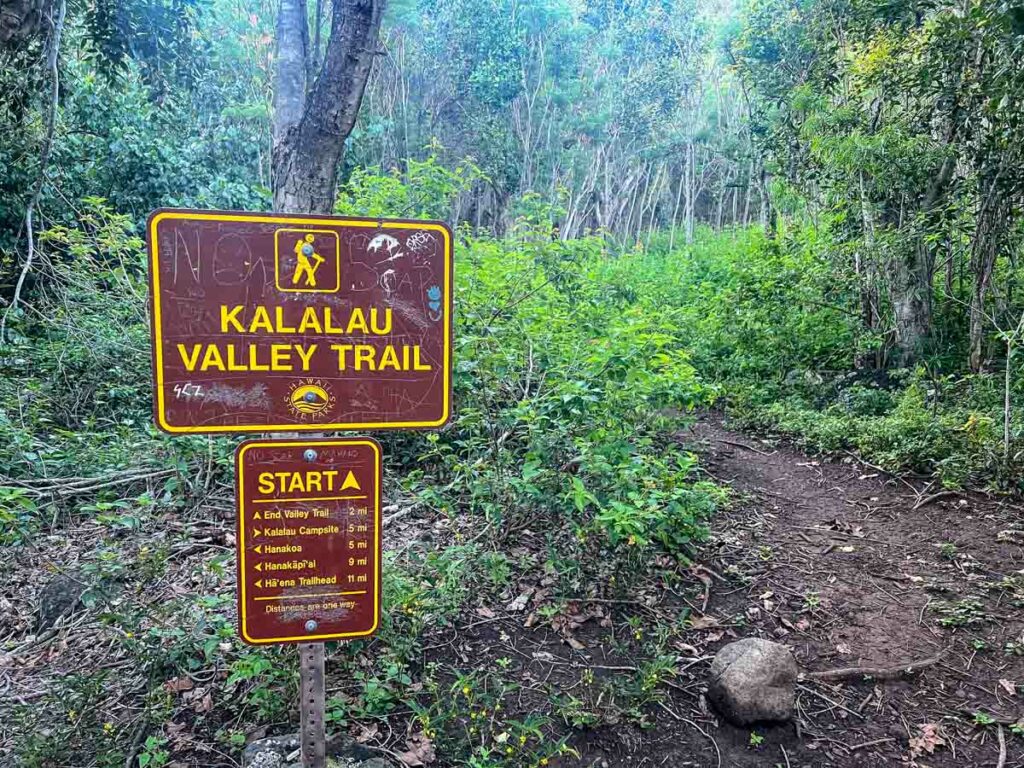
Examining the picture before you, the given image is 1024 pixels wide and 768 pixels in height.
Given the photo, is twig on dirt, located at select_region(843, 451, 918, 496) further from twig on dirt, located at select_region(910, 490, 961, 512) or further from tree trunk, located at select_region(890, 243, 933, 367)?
tree trunk, located at select_region(890, 243, 933, 367)

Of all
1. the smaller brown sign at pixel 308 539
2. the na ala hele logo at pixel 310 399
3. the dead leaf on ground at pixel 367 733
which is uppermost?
the na ala hele logo at pixel 310 399

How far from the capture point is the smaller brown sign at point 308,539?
183cm

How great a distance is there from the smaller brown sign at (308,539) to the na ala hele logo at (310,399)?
0.09 metres

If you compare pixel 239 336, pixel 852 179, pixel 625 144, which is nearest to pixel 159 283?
pixel 239 336

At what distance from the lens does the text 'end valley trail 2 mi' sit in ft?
5.64

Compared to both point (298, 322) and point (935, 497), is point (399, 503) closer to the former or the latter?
point (298, 322)

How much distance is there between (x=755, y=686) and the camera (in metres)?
3.10

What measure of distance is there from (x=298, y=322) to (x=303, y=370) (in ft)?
0.43

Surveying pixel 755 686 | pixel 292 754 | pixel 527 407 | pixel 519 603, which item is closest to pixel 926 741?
pixel 755 686

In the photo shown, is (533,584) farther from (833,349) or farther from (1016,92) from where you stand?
(833,349)

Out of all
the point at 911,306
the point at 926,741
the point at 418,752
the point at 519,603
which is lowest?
the point at 926,741

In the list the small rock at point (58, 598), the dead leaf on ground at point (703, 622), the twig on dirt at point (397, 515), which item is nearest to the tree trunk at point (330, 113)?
the twig on dirt at point (397, 515)

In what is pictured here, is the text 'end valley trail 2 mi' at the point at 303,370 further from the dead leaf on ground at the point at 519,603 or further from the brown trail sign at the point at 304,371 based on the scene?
the dead leaf on ground at the point at 519,603

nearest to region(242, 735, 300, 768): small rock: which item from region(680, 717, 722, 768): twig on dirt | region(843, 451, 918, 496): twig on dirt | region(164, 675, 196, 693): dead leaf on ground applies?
region(164, 675, 196, 693): dead leaf on ground
